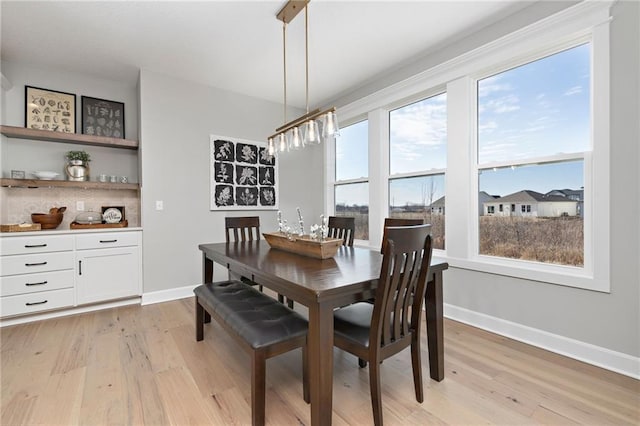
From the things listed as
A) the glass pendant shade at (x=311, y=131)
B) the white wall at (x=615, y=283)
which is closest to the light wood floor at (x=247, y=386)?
the white wall at (x=615, y=283)

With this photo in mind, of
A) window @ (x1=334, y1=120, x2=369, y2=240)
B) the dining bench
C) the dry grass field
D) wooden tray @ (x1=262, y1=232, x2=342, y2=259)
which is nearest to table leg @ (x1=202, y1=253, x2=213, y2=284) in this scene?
the dining bench

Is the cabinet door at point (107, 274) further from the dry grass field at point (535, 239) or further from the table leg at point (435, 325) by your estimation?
the dry grass field at point (535, 239)

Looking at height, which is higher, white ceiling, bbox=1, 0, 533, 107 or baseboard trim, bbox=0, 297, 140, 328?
white ceiling, bbox=1, 0, 533, 107

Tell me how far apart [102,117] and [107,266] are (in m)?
1.83

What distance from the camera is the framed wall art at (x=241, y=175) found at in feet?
12.7

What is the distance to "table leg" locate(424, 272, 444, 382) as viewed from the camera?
1.80 m

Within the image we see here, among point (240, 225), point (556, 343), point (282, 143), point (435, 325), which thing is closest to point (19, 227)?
point (240, 225)

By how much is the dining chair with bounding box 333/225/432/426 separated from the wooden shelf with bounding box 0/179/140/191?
314 cm

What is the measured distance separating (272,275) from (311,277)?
212 millimetres

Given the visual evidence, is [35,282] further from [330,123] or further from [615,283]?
[615,283]

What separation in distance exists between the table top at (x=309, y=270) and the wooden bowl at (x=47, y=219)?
6.72 ft

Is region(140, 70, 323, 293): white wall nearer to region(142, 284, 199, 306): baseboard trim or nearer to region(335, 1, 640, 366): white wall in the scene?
region(142, 284, 199, 306): baseboard trim

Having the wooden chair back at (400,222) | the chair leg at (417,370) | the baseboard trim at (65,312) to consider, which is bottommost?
the baseboard trim at (65,312)

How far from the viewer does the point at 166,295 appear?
347 cm
